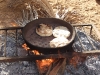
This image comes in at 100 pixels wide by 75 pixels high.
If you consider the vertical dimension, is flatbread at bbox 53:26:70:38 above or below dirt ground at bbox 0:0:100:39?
above

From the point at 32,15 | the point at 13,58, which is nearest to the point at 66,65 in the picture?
the point at 13,58

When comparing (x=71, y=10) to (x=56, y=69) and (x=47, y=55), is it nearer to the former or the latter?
(x=56, y=69)

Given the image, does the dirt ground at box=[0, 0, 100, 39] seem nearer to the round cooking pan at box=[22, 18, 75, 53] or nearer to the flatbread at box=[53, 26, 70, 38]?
the round cooking pan at box=[22, 18, 75, 53]

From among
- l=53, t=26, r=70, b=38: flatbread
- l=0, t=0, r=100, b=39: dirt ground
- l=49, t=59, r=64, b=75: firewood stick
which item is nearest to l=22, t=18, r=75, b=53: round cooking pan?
l=53, t=26, r=70, b=38: flatbread

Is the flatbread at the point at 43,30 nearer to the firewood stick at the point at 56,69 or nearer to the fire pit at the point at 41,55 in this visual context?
the fire pit at the point at 41,55

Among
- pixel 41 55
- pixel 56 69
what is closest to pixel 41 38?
pixel 41 55

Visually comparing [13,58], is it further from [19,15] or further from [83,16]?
[83,16]
